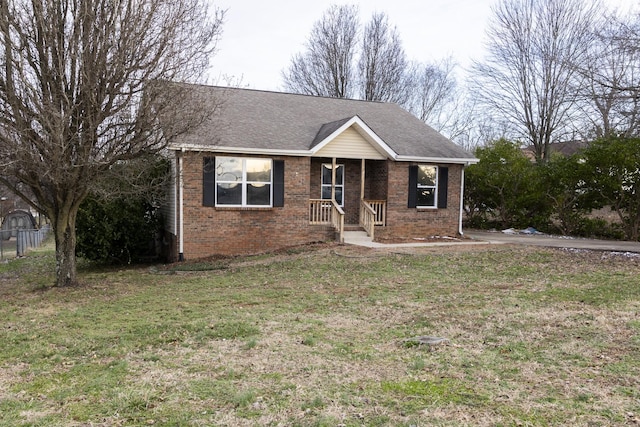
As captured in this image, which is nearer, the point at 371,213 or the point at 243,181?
the point at 243,181

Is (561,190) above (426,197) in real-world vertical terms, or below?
above

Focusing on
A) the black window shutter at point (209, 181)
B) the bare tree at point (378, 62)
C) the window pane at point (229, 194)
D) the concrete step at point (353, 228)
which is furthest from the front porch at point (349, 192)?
the bare tree at point (378, 62)

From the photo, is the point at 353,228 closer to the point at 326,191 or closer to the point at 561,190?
the point at 326,191

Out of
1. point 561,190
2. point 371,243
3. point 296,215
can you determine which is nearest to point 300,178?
point 296,215

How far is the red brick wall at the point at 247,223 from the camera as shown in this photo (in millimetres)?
13617

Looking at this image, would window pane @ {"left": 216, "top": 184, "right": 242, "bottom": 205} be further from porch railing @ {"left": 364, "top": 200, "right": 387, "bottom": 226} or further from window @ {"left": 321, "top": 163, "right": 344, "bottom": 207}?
porch railing @ {"left": 364, "top": 200, "right": 387, "bottom": 226}

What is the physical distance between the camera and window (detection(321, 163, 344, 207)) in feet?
55.0

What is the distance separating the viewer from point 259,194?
1446 cm

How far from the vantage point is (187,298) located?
8.48m

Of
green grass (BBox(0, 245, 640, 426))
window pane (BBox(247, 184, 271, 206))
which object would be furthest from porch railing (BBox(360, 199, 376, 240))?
green grass (BBox(0, 245, 640, 426))

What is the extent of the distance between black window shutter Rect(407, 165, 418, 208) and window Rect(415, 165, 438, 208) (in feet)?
0.50

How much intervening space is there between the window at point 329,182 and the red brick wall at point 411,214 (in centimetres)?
177

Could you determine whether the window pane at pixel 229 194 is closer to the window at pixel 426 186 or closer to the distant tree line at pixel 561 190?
the window at pixel 426 186

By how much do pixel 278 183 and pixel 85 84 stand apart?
22.9ft
